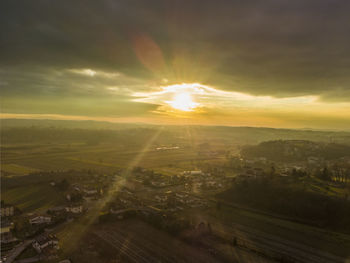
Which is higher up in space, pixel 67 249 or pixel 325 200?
pixel 325 200

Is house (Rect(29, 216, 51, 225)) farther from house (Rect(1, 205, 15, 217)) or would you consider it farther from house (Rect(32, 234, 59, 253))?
house (Rect(1, 205, 15, 217))

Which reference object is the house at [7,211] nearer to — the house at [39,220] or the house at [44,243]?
the house at [39,220]

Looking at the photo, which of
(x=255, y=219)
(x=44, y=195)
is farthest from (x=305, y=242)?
(x=44, y=195)

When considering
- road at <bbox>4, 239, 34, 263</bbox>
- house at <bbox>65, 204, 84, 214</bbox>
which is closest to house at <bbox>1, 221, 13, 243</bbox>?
road at <bbox>4, 239, 34, 263</bbox>

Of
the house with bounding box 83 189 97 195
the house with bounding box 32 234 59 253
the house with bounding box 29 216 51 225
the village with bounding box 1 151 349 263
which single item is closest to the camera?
the house with bounding box 32 234 59 253

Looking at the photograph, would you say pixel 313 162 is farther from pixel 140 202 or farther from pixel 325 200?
pixel 140 202

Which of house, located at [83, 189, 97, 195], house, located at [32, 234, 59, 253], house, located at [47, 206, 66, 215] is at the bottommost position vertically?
house, located at [83, 189, 97, 195]

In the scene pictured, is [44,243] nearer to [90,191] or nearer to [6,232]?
[6,232]

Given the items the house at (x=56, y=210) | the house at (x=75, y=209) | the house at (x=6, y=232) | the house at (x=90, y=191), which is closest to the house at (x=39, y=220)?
the house at (x=6, y=232)
